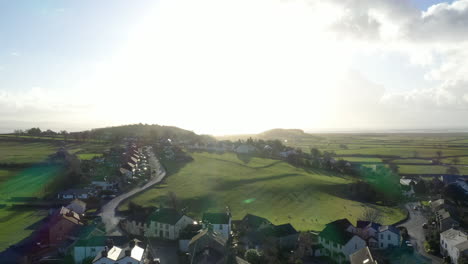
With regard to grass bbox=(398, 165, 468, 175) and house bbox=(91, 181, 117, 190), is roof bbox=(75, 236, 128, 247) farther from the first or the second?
grass bbox=(398, 165, 468, 175)

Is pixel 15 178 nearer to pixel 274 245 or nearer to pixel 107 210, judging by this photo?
pixel 107 210

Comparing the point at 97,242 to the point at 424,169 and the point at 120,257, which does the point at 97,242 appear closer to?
the point at 120,257

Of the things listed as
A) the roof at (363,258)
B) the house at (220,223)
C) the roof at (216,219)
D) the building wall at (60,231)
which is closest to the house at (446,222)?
the roof at (363,258)

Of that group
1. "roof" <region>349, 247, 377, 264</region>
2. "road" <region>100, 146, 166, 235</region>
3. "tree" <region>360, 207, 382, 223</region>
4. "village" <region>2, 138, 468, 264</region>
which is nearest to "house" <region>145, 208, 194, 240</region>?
"village" <region>2, 138, 468, 264</region>

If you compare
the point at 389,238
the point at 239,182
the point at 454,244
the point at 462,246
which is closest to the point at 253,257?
the point at 389,238

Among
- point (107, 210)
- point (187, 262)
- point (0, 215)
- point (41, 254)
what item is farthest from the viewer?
point (107, 210)

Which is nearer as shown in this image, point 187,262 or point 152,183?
point 187,262

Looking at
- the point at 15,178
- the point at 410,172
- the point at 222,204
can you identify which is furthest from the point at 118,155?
the point at 410,172

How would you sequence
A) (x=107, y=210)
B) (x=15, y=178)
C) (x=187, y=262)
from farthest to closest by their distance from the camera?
(x=15, y=178) < (x=107, y=210) < (x=187, y=262)
